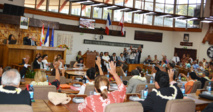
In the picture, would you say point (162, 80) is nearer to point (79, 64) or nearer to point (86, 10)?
point (79, 64)

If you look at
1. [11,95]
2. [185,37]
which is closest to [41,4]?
[185,37]

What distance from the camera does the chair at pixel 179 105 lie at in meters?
3.30

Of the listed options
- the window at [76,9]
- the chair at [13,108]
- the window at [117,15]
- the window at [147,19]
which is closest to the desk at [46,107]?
the chair at [13,108]

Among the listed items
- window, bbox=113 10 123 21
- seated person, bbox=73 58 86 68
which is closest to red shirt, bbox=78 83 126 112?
seated person, bbox=73 58 86 68

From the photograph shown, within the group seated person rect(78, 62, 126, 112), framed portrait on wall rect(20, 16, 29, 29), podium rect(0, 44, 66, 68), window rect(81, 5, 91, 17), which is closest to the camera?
seated person rect(78, 62, 126, 112)

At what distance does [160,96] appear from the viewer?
3551 mm

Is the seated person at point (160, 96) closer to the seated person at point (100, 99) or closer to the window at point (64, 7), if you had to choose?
the seated person at point (100, 99)

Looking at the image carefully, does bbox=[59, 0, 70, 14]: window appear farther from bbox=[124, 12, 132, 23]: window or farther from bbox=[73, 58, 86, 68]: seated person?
bbox=[73, 58, 86, 68]: seated person

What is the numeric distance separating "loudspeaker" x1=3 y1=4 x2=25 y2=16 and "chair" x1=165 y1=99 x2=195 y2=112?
12139 mm

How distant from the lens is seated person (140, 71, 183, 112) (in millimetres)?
3496

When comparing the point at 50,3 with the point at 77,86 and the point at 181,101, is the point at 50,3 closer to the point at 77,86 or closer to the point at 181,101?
the point at 77,86

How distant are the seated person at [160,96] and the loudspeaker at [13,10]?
11686 mm

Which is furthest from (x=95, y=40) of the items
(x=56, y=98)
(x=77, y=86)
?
(x=56, y=98)

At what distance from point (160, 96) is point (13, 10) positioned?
39.2 feet
